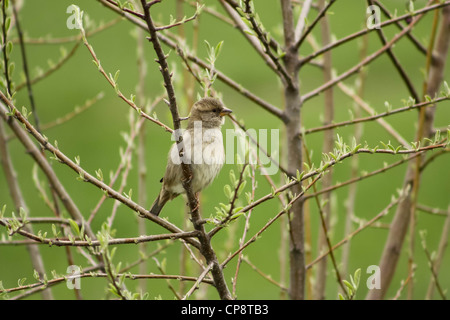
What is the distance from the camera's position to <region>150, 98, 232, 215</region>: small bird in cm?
285

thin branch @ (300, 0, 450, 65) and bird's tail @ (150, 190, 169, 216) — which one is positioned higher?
thin branch @ (300, 0, 450, 65)

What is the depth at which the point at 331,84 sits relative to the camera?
2.93 metres

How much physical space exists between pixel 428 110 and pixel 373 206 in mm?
4900

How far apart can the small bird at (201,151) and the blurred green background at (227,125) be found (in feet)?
2.38

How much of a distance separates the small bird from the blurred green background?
2.38 ft

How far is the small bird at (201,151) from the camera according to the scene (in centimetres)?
285

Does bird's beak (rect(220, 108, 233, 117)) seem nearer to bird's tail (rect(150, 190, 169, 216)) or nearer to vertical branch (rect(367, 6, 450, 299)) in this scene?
bird's tail (rect(150, 190, 169, 216))

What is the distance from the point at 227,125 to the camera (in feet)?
15.0

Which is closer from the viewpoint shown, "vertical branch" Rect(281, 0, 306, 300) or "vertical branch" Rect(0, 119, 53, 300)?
"vertical branch" Rect(281, 0, 306, 300)

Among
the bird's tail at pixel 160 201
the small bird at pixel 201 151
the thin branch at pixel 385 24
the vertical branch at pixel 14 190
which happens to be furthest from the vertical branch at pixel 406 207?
the vertical branch at pixel 14 190

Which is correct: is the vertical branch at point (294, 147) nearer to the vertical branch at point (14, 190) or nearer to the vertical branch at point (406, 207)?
the vertical branch at point (406, 207)

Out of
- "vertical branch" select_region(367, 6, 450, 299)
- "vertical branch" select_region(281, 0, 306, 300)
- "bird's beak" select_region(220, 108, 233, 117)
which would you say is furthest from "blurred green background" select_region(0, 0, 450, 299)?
"vertical branch" select_region(367, 6, 450, 299)
